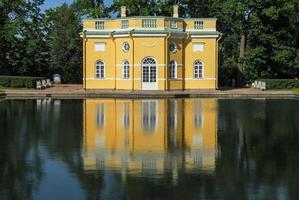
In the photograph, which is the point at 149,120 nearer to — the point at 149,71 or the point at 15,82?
the point at 149,71

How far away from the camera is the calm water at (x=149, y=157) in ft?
31.2

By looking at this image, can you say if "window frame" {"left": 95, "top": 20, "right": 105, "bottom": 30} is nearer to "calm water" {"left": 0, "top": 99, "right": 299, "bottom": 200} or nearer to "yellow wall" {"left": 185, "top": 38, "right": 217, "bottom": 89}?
"yellow wall" {"left": 185, "top": 38, "right": 217, "bottom": 89}

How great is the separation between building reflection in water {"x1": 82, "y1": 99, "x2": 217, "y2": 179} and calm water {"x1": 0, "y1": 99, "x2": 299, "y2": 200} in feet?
0.07

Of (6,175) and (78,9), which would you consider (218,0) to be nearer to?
(78,9)

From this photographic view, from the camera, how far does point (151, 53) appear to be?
4281cm

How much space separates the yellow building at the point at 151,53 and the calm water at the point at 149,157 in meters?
20.8

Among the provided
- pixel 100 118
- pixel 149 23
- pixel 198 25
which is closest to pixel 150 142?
pixel 100 118

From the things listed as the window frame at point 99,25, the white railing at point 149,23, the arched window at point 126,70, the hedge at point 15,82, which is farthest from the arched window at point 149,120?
the hedge at point 15,82

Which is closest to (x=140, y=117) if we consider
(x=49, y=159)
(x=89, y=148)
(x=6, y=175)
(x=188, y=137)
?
(x=188, y=137)

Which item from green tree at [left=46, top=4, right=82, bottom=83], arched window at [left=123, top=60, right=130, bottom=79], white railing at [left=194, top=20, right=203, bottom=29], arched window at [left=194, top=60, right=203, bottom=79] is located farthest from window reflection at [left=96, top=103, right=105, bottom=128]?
green tree at [left=46, top=4, right=82, bottom=83]

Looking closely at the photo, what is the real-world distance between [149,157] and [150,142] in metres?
2.47

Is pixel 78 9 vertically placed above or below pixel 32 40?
above

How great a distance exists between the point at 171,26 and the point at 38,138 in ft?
95.4

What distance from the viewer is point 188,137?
53.2ft
